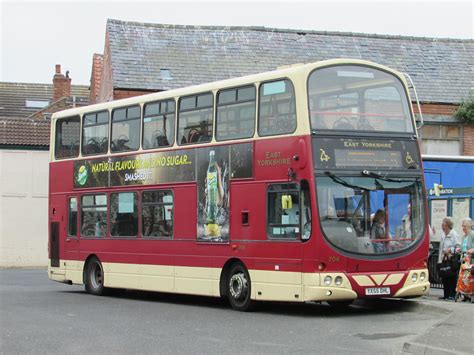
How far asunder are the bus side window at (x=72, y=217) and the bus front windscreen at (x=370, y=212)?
8711mm

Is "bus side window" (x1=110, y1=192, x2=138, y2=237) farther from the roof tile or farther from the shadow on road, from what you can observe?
the roof tile

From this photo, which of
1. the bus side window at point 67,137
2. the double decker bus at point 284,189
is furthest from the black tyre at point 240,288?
the bus side window at point 67,137

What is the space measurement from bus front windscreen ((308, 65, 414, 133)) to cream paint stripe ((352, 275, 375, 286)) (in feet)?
8.27

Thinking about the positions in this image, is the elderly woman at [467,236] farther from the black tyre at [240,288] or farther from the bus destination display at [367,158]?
the black tyre at [240,288]

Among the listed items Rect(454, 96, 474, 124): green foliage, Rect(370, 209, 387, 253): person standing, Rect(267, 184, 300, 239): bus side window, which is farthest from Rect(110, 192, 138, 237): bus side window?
Rect(454, 96, 474, 124): green foliage

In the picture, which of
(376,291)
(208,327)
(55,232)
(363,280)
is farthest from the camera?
(55,232)

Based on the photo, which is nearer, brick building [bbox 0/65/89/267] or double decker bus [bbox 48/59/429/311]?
double decker bus [bbox 48/59/429/311]

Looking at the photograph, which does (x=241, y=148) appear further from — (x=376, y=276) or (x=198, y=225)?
(x=376, y=276)

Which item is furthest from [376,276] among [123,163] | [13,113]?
[13,113]

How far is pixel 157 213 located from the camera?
18.4 m

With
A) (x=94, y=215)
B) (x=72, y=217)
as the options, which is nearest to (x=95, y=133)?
(x=94, y=215)

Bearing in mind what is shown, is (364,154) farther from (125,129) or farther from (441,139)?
(441,139)

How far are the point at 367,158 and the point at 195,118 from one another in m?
3.94

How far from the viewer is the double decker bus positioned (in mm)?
14727
